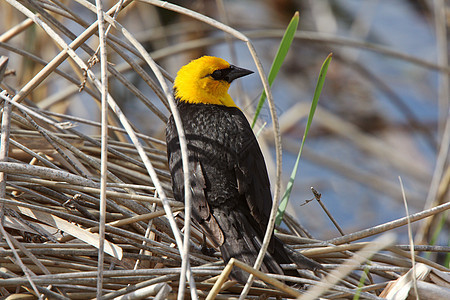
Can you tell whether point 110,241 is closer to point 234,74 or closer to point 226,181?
point 226,181

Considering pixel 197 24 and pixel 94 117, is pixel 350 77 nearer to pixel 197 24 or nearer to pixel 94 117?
pixel 197 24

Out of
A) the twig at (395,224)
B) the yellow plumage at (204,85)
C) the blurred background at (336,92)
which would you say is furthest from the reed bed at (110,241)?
the blurred background at (336,92)

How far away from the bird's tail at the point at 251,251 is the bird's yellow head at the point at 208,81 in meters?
0.73

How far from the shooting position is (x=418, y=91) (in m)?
6.34

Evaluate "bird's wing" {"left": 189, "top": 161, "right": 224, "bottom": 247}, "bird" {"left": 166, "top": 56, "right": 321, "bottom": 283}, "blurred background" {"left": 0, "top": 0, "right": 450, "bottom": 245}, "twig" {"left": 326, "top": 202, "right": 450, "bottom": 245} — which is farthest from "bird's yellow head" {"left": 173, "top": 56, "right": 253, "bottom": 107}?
"blurred background" {"left": 0, "top": 0, "right": 450, "bottom": 245}

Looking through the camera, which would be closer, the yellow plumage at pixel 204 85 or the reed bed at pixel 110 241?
the reed bed at pixel 110 241

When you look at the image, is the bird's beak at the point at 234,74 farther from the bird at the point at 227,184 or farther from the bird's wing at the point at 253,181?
the bird's wing at the point at 253,181

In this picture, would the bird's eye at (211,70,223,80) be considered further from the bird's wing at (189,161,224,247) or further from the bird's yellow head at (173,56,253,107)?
the bird's wing at (189,161,224,247)

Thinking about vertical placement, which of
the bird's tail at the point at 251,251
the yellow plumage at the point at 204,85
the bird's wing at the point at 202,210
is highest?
the yellow plumage at the point at 204,85

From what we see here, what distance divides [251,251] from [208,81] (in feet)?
3.35

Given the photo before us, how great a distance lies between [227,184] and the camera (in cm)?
208

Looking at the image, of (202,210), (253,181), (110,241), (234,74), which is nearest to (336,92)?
(234,74)

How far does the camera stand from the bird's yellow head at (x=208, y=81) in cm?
259

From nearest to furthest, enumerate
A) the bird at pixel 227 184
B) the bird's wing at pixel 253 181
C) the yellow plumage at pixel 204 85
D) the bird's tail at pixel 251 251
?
the bird's tail at pixel 251 251 < the bird at pixel 227 184 < the bird's wing at pixel 253 181 < the yellow plumage at pixel 204 85
